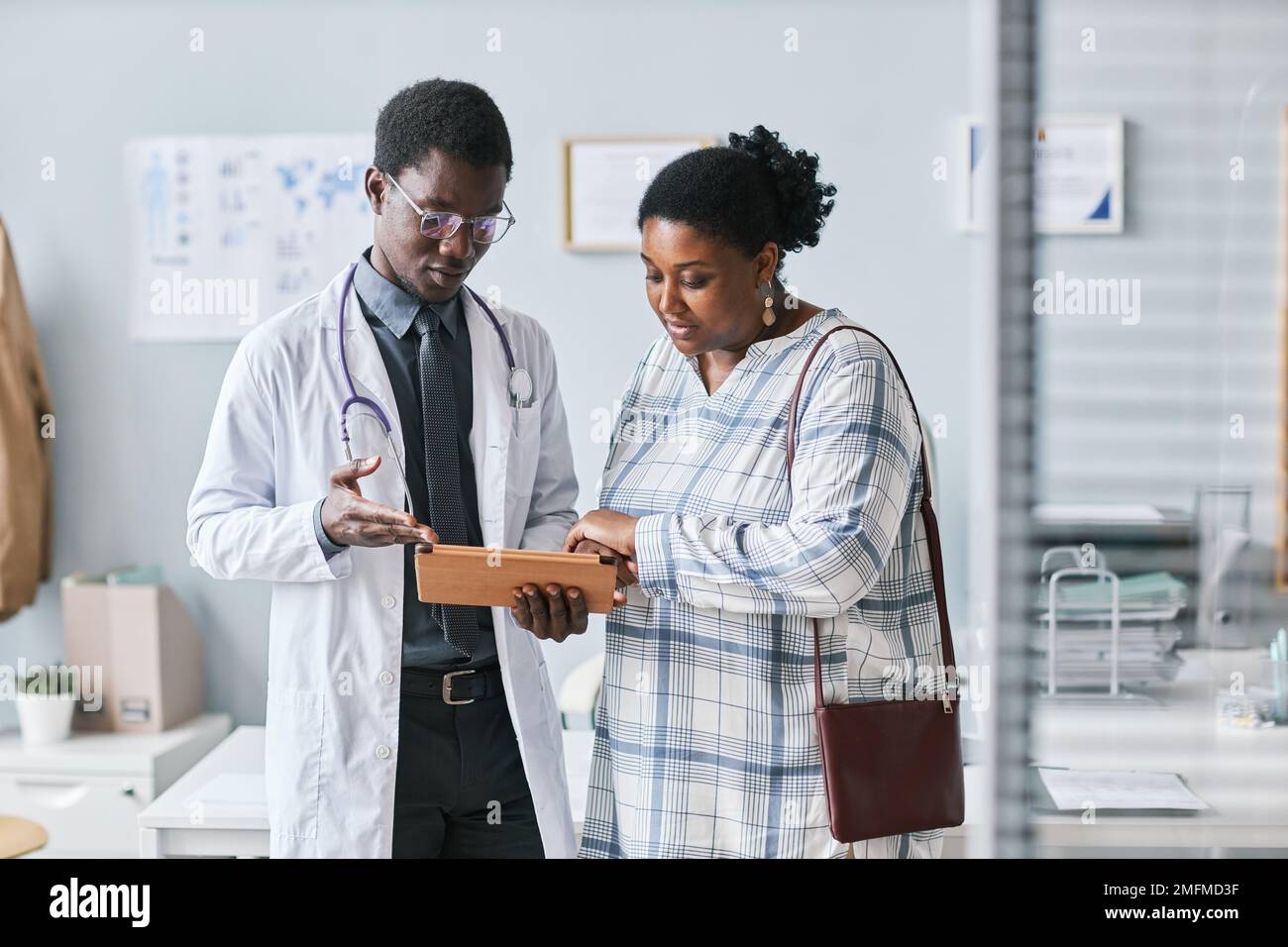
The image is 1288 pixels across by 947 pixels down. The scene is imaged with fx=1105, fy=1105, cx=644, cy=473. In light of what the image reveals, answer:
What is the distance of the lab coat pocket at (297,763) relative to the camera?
1373mm

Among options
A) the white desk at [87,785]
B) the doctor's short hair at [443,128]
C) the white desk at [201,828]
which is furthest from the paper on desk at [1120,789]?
the white desk at [87,785]

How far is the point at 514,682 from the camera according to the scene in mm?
1415

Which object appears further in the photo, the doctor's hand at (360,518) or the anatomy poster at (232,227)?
the anatomy poster at (232,227)

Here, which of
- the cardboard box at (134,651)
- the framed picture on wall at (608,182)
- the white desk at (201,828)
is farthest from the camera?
the cardboard box at (134,651)

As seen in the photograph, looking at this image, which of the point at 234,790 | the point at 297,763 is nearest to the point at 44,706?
the point at 234,790

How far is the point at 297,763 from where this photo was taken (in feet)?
4.53

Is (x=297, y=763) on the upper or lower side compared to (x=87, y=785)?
upper

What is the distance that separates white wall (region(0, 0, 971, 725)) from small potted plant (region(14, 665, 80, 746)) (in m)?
0.06

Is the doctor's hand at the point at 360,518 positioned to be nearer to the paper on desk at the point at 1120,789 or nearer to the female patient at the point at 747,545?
the female patient at the point at 747,545

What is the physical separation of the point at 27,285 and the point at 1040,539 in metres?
2.08

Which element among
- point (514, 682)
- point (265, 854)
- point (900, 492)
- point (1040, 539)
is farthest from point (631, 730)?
point (265, 854)

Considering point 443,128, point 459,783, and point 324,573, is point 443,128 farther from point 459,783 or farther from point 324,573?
point 459,783

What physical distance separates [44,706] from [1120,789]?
184 centimetres
